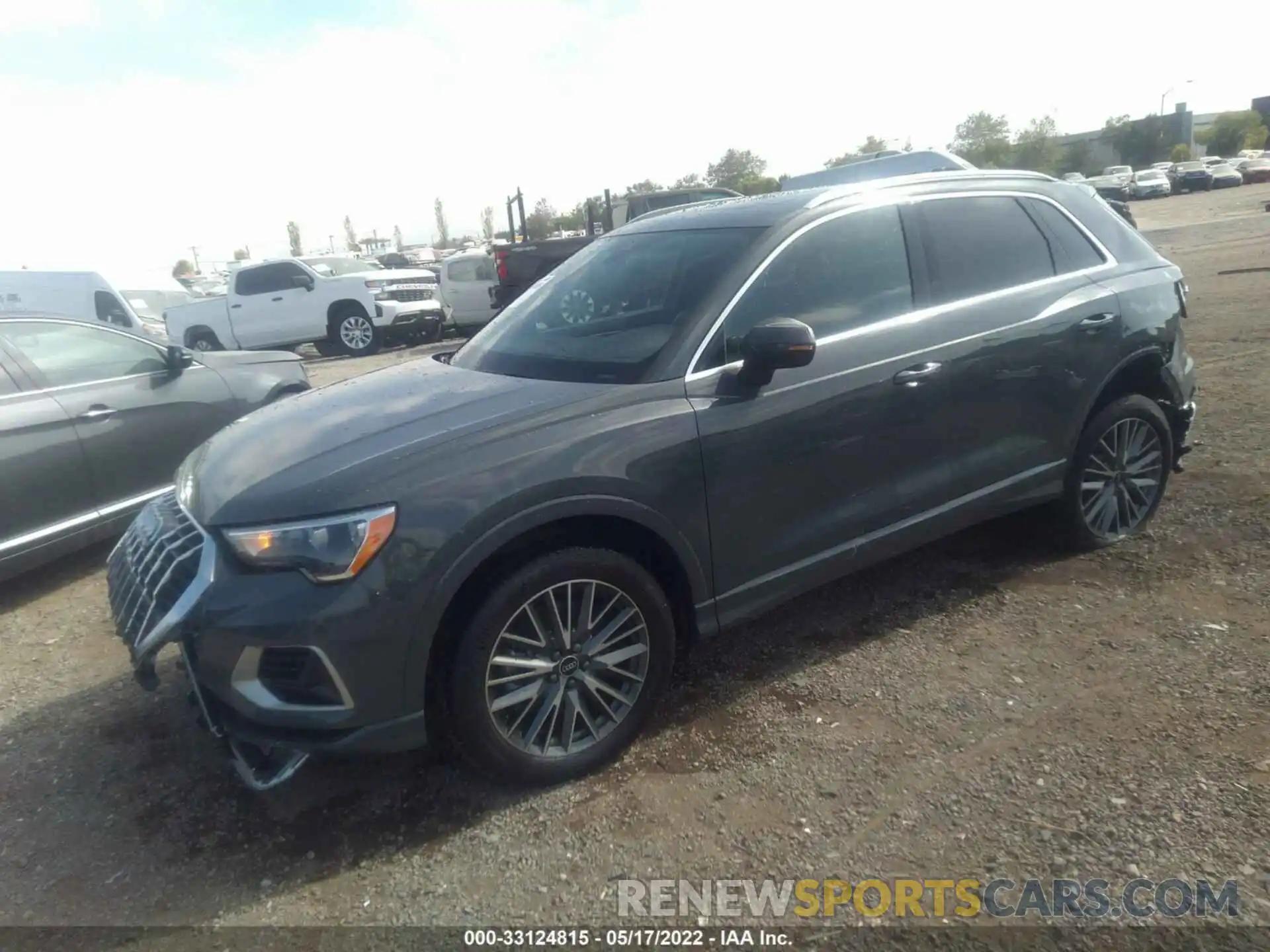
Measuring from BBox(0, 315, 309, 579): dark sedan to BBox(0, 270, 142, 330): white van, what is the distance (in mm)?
7484

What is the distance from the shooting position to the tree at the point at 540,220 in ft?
186

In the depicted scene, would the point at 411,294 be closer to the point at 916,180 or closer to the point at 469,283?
the point at 469,283

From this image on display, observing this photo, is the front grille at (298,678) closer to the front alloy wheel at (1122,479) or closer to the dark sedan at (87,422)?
the dark sedan at (87,422)

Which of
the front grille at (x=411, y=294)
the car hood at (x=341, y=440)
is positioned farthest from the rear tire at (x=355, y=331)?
the car hood at (x=341, y=440)

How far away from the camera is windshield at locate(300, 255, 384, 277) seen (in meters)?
18.0

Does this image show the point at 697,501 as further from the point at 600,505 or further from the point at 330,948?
the point at 330,948

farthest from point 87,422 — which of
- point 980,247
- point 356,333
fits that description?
point 356,333

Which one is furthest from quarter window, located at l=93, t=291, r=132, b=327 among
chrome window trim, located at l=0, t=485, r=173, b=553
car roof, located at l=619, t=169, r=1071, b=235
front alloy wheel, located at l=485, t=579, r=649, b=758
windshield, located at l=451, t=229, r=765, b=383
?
front alloy wheel, located at l=485, t=579, r=649, b=758

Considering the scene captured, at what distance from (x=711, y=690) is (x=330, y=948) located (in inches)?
64.8

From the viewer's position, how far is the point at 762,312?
3.38m

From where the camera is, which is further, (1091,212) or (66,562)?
(66,562)

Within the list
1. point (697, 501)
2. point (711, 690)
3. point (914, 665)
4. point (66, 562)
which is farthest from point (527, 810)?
point (66, 562)

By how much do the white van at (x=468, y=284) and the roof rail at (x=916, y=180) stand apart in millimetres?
13643

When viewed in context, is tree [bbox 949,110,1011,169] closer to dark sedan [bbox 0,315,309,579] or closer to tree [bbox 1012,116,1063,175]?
tree [bbox 1012,116,1063,175]
